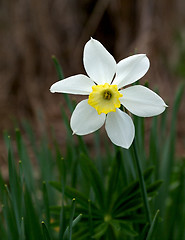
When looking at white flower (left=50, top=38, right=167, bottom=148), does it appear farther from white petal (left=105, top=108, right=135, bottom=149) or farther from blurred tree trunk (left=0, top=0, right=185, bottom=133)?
blurred tree trunk (left=0, top=0, right=185, bottom=133)

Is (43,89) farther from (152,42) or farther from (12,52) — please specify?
(152,42)

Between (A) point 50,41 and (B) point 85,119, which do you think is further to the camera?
(A) point 50,41

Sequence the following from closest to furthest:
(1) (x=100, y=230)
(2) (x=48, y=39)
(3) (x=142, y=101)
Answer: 1. (3) (x=142, y=101)
2. (1) (x=100, y=230)
3. (2) (x=48, y=39)

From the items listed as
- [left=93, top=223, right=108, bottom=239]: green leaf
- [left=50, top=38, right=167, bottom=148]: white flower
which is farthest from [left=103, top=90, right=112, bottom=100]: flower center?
[left=93, top=223, right=108, bottom=239]: green leaf

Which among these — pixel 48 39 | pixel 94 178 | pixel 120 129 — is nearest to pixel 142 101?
pixel 120 129

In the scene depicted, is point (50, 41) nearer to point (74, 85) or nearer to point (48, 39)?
point (48, 39)

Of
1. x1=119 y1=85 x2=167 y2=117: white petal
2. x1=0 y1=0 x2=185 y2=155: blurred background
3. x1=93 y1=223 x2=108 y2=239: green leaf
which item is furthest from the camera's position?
x1=0 y1=0 x2=185 y2=155: blurred background

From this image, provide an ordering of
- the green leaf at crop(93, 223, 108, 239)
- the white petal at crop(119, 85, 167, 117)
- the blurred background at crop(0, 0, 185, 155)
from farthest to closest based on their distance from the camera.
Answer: the blurred background at crop(0, 0, 185, 155), the green leaf at crop(93, 223, 108, 239), the white petal at crop(119, 85, 167, 117)
